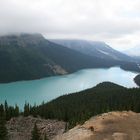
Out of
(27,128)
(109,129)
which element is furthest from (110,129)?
(27,128)

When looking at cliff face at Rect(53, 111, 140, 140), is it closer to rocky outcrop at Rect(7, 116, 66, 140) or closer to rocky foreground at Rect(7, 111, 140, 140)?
rocky foreground at Rect(7, 111, 140, 140)

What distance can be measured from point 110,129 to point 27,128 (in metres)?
48.6

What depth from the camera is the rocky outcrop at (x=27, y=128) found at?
87.8 m

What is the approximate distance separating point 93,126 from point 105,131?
8.91 ft

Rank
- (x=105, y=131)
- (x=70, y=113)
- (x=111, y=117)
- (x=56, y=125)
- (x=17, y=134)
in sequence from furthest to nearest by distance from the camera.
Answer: (x=70, y=113)
(x=56, y=125)
(x=17, y=134)
(x=111, y=117)
(x=105, y=131)

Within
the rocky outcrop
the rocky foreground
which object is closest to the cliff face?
the rocky foreground

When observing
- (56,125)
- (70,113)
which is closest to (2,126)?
(56,125)

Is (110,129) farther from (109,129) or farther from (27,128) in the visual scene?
(27,128)

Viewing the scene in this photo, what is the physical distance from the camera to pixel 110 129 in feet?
165

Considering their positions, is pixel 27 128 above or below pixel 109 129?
below

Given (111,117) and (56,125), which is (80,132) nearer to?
(111,117)

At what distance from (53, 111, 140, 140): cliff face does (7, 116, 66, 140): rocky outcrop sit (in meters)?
29.9

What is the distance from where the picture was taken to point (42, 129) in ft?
298

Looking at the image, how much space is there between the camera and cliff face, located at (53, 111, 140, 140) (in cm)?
4756
